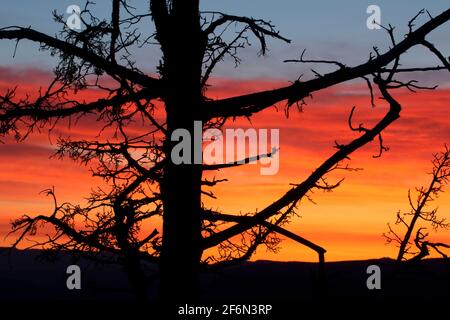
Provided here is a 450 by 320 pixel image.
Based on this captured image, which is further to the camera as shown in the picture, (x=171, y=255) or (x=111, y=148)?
(x=111, y=148)

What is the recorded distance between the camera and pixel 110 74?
7418mm

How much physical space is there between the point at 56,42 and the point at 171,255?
7.04 feet

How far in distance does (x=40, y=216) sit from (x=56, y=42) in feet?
6.02

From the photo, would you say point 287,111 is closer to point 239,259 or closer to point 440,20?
point 440,20

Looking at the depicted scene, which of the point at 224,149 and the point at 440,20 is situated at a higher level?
the point at 440,20

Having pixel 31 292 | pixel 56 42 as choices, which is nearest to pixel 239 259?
pixel 56 42

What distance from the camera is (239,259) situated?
8.77 meters

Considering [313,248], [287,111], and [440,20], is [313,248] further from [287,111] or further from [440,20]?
[440,20]
